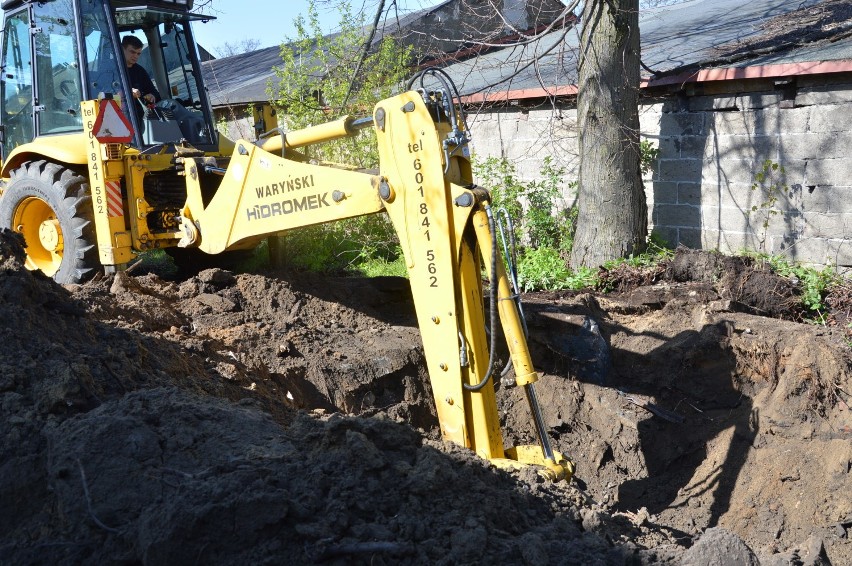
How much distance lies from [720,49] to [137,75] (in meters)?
7.00

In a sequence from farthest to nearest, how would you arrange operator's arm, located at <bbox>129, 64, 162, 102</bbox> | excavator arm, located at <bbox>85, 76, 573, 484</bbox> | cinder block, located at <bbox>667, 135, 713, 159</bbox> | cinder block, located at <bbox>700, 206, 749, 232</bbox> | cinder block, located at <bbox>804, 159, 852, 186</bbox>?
cinder block, located at <bbox>667, 135, 713, 159</bbox>, cinder block, located at <bbox>700, 206, 749, 232</bbox>, cinder block, located at <bbox>804, 159, 852, 186</bbox>, operator's arm, located at <bbox>129, 64, 162, 102</bbox>, excavator arm, located at <bbox>85, 76, 573, 484</bbox>

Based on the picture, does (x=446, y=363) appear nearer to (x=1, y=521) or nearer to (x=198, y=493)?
(x=198, y=493)

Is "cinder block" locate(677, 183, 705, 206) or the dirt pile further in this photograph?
"cinder block" locate(677, 183, 705, 206)

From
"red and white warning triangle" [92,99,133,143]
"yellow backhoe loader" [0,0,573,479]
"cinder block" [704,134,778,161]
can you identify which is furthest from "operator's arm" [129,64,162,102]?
"cinder block" [704,134,778,161]

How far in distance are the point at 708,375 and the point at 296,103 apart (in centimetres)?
661

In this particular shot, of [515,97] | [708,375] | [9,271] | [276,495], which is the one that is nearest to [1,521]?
[276,495]

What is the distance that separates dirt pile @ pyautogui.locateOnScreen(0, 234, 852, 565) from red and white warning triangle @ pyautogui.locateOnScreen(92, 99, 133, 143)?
3.91 feet

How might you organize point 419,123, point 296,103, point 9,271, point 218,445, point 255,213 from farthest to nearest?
1. point 296,103
2. point 255,213
3. point 9,271
4. point 419,123
5. point 218,445

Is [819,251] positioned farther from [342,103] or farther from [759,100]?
[342,103]

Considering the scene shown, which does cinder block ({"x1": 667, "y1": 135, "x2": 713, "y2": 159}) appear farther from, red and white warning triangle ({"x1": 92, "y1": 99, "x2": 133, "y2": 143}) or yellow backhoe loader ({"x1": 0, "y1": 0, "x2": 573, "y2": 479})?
red and white warning triangle ({"x1": 92, "y1": 99, "x2": 133, "y2": 143})

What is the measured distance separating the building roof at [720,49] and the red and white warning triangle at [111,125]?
11.3ft

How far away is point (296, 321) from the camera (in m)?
6.88

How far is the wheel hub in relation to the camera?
7.62 m

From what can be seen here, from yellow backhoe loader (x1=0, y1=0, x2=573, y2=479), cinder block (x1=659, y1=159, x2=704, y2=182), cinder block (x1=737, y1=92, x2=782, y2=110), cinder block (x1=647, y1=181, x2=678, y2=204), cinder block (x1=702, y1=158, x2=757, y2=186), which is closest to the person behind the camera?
yellow backhoe loader (x1=0, y1=0, x2=573, y2=479)
